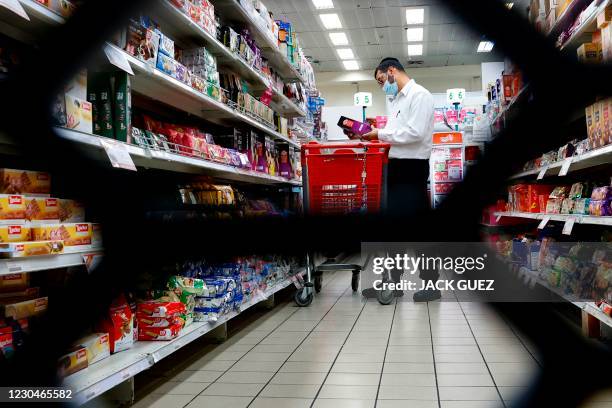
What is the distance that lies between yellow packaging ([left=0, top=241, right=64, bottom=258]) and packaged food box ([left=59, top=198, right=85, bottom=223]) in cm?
10

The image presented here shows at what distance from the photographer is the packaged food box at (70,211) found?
141 cm

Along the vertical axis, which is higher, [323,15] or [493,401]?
[323,15]

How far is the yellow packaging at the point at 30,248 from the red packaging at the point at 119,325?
562 mm

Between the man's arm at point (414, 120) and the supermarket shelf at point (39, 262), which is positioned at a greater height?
the man's arm at point (414, 120)

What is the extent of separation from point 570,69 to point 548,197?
3.33 m

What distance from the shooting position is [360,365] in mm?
2479

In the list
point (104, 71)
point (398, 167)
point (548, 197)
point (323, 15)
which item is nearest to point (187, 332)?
point (104, 71)

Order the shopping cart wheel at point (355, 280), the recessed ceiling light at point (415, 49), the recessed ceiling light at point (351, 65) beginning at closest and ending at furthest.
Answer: the shopping cart wheel at point (355, 280), the recessed ceiling light at point (415, 49), the recessed ceiling light at point (351, 65)

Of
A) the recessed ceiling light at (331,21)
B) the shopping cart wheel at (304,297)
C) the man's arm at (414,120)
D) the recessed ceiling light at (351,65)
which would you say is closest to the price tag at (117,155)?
the man's arm at (414,120)

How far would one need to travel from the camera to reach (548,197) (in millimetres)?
3441

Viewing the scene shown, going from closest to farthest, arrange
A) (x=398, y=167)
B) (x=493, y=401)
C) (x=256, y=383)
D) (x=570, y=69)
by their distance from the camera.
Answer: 1. (x=570, y=69)
2. (x=493, y=401)
3. (x=256, y=383)
4. (x=398, y=167)

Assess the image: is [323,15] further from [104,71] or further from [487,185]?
[487,185]

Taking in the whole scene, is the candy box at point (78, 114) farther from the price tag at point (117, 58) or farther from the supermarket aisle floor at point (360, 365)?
the supermarket aisle floor at point (360, 365)

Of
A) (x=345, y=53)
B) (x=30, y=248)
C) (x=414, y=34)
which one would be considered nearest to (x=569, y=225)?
(x=30, y=248)
